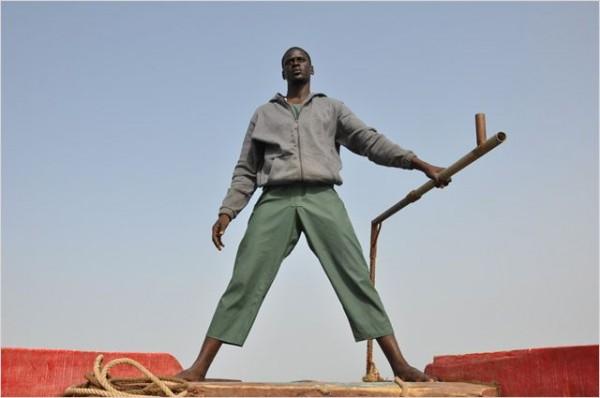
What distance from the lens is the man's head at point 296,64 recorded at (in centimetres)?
380

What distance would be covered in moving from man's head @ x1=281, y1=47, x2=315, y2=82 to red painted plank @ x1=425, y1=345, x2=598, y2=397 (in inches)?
Result: 81.9

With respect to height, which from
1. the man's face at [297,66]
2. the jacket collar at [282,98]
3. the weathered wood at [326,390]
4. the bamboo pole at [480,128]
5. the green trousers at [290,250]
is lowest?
the weathered wood at [326,390]

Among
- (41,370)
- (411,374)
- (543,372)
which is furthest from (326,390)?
(41,370)

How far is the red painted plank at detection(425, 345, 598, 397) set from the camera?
2.71 m

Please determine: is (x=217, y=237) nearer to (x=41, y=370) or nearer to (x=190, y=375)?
(x=190, y=375)

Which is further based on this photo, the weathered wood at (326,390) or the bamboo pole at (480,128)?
the bamboo pole at (480,128)

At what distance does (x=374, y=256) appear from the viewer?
484 cm

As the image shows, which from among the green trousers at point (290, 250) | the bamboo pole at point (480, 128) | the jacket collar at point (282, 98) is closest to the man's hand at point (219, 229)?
the green trousers at point (290, 250)

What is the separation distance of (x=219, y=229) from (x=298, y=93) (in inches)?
39.9

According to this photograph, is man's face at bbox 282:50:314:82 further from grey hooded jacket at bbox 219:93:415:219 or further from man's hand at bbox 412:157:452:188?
man's hand at bbox 412:157:452:188

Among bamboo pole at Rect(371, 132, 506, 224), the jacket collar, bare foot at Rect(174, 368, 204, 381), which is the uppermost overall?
the jacket collar

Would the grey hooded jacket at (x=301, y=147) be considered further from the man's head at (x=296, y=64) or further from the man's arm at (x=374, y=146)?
the man's head at (x=296, y=64)

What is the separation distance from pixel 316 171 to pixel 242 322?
0.97 meters

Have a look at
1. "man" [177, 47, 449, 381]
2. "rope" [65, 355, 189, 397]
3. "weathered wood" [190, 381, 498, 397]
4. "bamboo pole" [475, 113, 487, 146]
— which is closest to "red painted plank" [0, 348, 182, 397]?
"rope" [65, 355, 189, 397]
